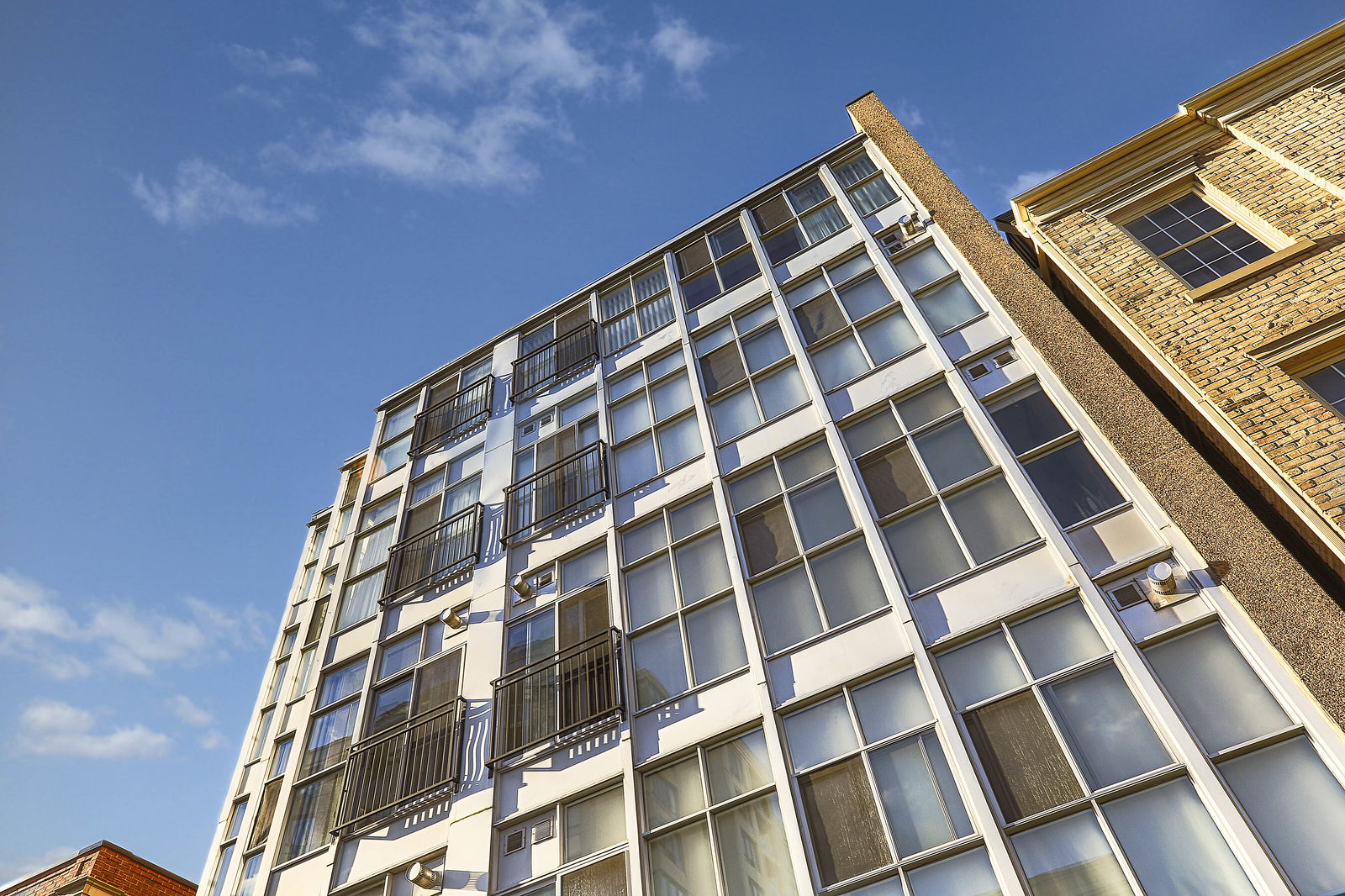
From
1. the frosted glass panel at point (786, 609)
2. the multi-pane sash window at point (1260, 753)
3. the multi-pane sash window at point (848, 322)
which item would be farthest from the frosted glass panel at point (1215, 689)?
the multi-pane sash window at point (848, 322)

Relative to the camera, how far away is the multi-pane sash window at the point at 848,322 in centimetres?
1430

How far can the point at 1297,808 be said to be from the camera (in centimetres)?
750

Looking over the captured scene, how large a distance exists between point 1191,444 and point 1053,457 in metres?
2.23

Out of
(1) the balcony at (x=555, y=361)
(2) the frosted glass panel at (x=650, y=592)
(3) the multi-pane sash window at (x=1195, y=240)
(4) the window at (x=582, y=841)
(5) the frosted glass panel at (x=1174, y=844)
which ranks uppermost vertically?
(1) the balcony at (x=555, y=361)

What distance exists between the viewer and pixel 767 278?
17.2m

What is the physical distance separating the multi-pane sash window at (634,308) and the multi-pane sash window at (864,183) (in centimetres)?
425

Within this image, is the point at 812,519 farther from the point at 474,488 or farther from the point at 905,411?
the point at 474,488

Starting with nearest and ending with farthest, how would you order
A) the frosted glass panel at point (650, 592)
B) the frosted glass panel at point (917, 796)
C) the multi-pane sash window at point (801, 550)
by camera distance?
the frosted glass panel at point (917, 796) → the multi-pane sash window at point (801, 550) → the frosted glass panel at point (650, 592)

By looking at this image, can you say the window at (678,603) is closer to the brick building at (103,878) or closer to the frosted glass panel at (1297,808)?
the frosted glass panel at (1297,808)

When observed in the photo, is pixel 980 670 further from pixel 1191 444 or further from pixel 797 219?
pixel 797 219

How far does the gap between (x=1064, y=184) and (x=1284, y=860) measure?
11.2m

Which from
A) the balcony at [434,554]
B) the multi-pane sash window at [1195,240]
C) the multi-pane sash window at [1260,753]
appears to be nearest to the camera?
the multi-pane sash window at [1260,753]

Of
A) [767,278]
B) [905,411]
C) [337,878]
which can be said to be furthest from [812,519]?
[337,878]

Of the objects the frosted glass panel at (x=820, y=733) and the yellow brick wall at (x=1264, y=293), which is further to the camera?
the frosted glass panel at (x=820, y=733)
